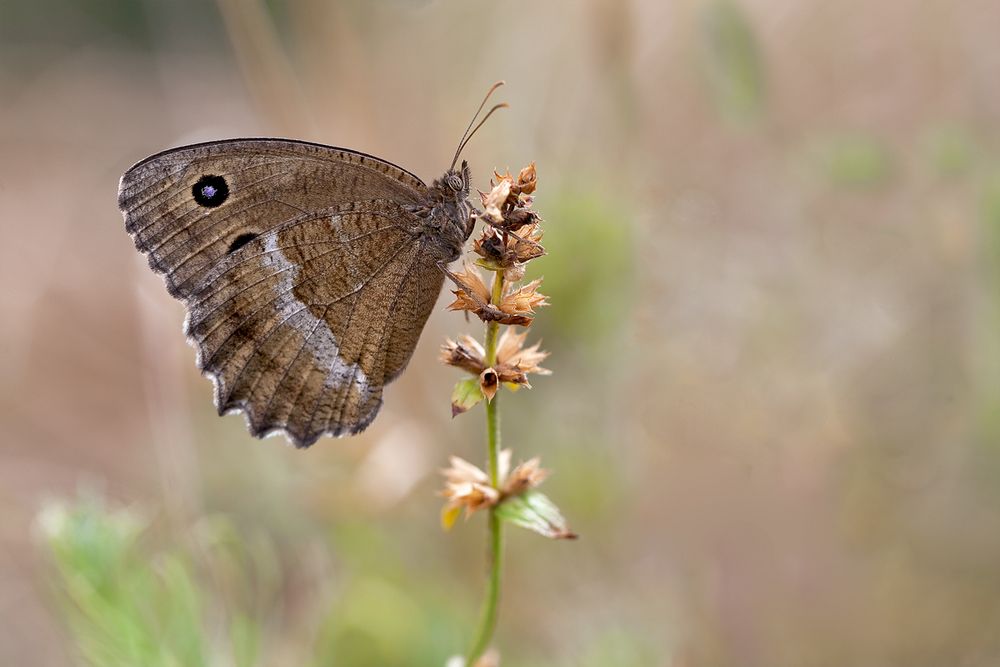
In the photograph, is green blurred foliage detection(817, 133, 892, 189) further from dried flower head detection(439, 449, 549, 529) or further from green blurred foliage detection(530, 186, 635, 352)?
dried flower head detection(439, 449, 549, 529)

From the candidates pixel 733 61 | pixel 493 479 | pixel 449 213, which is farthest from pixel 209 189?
pixel 733 61

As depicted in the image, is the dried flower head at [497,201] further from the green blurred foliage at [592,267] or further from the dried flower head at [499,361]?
the green blurred foliage at [592,267]

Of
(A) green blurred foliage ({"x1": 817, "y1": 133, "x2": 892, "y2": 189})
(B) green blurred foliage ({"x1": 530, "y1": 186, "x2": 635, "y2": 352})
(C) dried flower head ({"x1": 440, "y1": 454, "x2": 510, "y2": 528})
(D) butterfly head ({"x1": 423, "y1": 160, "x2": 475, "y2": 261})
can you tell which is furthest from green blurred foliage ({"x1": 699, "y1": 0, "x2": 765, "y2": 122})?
(C) dried flower head ({"x1": 440, "y1": 454, "x2": 510, "y2": 528})

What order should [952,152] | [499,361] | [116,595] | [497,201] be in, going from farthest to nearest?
1. [952,152]
2. [116,595]
3. [499,361]
4. [497,201]

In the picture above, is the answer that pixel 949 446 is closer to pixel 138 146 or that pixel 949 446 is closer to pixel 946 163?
pixel 946 163

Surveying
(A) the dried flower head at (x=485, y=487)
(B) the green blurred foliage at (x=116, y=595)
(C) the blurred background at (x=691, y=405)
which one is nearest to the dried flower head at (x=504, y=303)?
(A) the dried flower head at (x=485, y=487)

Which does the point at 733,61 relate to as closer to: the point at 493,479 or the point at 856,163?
the point at 856,163
